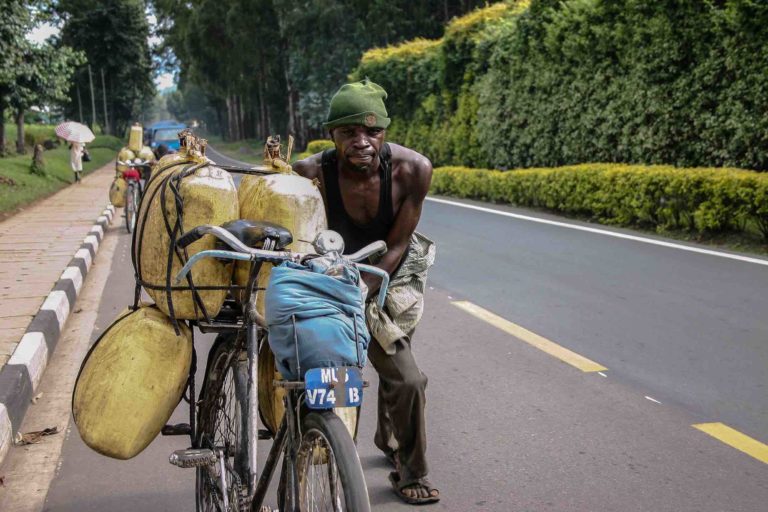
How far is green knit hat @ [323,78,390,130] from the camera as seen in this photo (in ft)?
11.0

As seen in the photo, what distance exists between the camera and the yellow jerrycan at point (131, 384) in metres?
3.11

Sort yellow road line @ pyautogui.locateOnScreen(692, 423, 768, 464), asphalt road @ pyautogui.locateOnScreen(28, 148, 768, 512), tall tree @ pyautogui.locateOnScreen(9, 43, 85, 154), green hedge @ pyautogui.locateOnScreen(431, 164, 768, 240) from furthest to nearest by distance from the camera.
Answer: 1. tall tree @ pyautogui.locateOnScreen(9, 43, 85, 154)
2. green hedge @ pyautogui.locateOnScreen(431, 164, 768, 240)
3. yellow road line @ pyautogui.locateOnScreen(692, 423, 768, 464)
4. asphalt road @ pyautogui.locateOnScreen(28, 148, 768, 512)

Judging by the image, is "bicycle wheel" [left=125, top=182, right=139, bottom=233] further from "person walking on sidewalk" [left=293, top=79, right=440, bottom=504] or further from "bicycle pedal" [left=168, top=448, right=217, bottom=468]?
"bicycle pedal" [left=168, top=448, right=217, bottom=468]

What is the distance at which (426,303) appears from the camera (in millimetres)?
8172

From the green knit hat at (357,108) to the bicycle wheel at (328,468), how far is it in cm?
132

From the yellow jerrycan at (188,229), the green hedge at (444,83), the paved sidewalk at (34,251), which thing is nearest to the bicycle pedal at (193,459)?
the yellow jerrycan at (188,229)

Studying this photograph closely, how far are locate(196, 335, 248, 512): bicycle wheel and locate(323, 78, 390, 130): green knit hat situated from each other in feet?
3.03

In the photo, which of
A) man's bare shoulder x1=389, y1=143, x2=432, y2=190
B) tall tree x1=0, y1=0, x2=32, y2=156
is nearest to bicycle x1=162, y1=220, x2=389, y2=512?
man's bare shoulder x1=389, y1=143, x2=432, y2=190

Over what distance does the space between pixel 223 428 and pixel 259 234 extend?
3.09ft

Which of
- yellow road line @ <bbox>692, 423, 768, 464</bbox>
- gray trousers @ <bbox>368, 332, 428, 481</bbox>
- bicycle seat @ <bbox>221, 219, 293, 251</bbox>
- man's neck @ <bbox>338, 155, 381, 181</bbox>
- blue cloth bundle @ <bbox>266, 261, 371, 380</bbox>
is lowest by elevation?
yellow road line @ <bbox>692, 423, 768, 464</bbox>

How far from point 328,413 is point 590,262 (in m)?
7.92

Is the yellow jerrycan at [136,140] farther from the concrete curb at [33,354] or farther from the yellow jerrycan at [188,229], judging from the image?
the yellow jerrycan at [188,229]

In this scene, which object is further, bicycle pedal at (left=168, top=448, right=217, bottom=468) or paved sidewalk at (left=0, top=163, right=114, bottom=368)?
paved sidewalk at (left=0, top=163, right=114, bottom=368)

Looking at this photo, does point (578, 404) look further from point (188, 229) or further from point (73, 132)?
point (73, 132)
